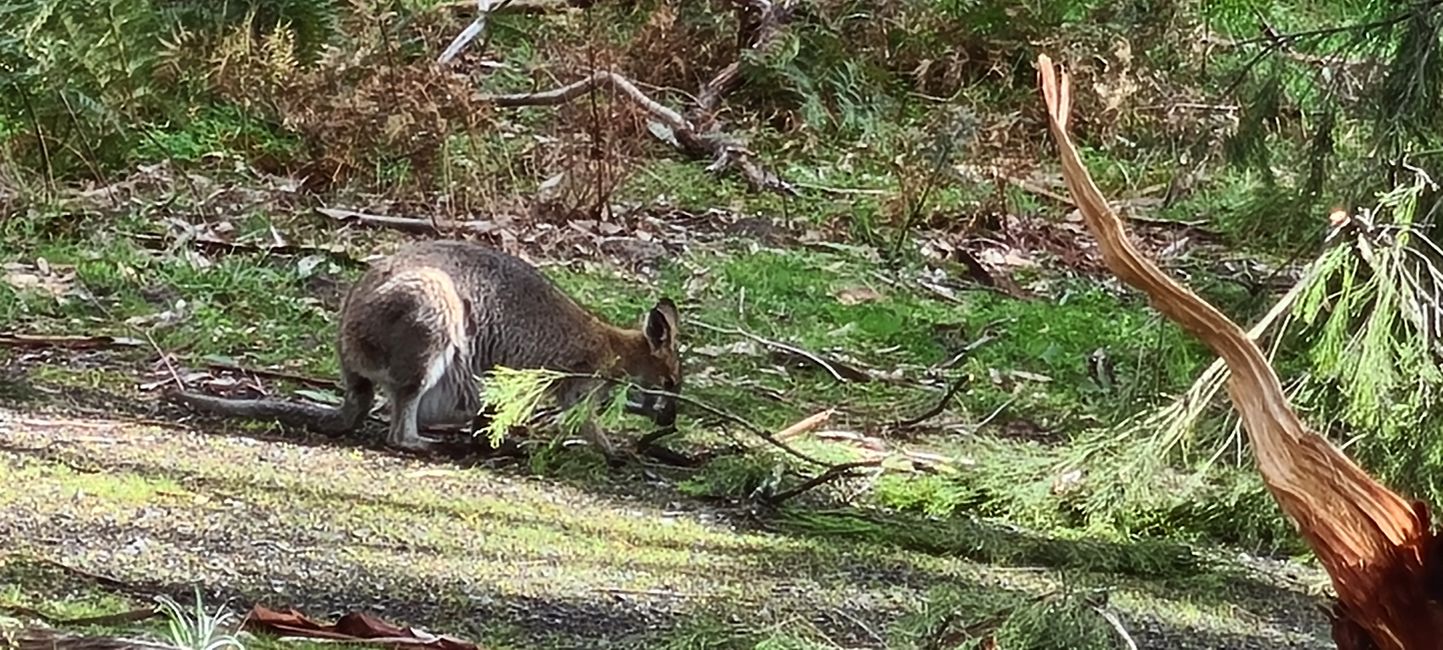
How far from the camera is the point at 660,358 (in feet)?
19.1

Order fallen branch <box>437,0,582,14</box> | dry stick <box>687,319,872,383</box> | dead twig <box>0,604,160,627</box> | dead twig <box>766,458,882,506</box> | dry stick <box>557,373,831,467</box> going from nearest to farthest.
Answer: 1. dead twig <box>0,604,160,627</box>
2. dead twig <box>766,458,882,506</box>
3. dry stick <box>557,373,831,467</box>
4. dry stick <box>687,319,872,383</box>
5. fallen branch <box>437,0,582,14</box>

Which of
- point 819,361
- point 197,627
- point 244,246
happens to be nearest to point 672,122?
point 244,246

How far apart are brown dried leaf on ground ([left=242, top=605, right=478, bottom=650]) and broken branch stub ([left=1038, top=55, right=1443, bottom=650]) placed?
1.19m

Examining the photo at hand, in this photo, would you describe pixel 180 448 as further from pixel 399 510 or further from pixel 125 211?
pixel 125 211

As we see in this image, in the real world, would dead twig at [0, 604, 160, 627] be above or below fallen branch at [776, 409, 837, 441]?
above

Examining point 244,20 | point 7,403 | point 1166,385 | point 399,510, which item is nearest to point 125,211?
point 244,20

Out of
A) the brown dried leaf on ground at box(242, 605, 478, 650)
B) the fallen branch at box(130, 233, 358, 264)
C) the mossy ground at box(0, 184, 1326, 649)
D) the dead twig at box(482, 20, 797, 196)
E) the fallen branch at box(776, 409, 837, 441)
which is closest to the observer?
the brown dried leaf on ground at box(242, 605, 478, 650)

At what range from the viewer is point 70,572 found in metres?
3.36

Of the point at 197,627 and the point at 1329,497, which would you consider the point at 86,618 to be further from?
the point at 1329,497

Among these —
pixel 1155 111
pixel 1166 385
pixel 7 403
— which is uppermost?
pixel 1155 111

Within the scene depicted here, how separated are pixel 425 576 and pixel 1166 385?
2.02 meters

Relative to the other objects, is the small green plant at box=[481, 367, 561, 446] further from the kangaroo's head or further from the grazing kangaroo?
the kangaroo's head

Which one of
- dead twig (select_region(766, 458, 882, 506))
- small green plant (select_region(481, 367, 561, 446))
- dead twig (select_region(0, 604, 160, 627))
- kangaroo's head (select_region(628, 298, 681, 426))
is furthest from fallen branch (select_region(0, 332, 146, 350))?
dead twig (select_region(0, 604, 160, 627))

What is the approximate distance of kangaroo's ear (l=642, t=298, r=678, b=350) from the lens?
5.77m
